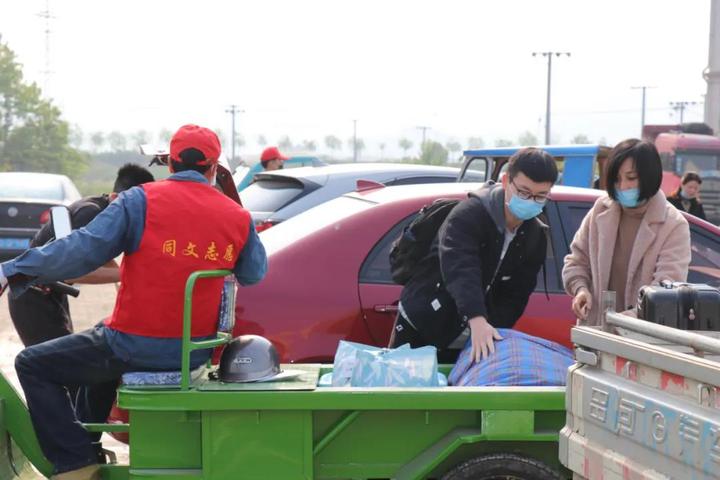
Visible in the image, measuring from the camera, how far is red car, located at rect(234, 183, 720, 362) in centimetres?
507

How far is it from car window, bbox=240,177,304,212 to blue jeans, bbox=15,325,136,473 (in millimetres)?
4710

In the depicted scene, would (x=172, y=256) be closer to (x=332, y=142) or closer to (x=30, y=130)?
(x=30, y=130)

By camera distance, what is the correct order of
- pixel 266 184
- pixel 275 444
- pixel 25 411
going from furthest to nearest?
pixel 266 184 → pixel 25 411 → pixel 275 444

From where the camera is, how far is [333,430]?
13.2 feet

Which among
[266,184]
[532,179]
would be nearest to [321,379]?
[532,179]

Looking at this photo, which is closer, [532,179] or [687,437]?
[687,437]

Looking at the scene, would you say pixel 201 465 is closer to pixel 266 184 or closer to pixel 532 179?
pixel 532 179

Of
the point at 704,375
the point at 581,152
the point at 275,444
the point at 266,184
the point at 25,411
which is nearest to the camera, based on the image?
the point at 704,375

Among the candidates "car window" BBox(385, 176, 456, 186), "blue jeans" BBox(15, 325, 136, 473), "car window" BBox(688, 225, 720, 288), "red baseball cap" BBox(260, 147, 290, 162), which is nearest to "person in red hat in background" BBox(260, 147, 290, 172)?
"red baseball cap" BBox(260, 147, 290, 162)

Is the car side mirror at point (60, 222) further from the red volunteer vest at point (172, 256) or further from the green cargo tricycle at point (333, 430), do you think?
the green cargo tricycle at point (333, 430)

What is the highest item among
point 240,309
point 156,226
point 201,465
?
point 156,226

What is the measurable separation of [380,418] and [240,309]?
48.5 inches

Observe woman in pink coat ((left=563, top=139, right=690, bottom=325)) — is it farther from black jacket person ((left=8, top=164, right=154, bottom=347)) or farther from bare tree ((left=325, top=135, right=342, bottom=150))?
bare tree ((left=325, top=135, right=342, bottom=150))

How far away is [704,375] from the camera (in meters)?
2.82
